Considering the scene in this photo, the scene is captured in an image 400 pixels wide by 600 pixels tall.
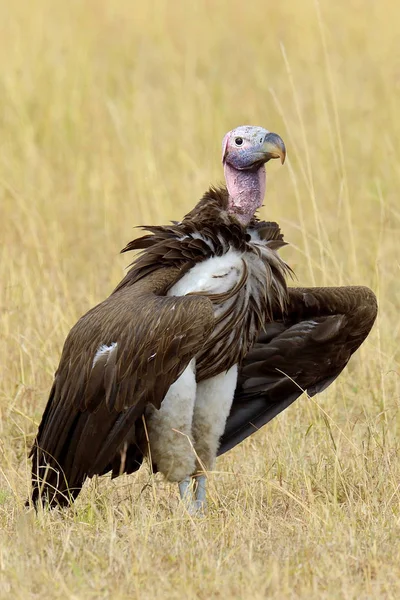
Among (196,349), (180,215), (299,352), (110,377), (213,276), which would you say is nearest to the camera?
(196,349)

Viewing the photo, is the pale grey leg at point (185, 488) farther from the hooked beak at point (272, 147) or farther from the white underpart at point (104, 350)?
the hooked beak at point (272, 147)

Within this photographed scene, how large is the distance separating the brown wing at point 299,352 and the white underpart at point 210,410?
0.59 ft

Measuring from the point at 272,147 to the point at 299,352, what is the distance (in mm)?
880

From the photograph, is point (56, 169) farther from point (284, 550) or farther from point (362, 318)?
point (284, 550)

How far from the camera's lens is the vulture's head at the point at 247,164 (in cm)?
507

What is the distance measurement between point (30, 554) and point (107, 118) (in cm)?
615

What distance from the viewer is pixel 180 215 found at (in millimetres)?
8367

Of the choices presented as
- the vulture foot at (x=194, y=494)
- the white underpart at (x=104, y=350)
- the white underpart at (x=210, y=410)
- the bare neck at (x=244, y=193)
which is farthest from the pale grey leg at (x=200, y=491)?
the bare neck at (x=244, y=193)

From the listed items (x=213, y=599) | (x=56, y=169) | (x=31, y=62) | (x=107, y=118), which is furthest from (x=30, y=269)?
(x=213, y=599)

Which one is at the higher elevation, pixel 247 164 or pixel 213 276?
pixel 247 164

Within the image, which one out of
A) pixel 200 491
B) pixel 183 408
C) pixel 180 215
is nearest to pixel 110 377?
pixel 183 408

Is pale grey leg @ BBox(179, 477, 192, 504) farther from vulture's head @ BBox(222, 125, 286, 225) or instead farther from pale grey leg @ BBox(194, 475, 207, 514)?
vulture's head @ BBox(222, 125, 286, 225)

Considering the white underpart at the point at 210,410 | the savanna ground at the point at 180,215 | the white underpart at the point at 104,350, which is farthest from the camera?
the white underpart at the point at 210,410

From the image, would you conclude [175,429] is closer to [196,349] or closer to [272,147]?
[196,349]
